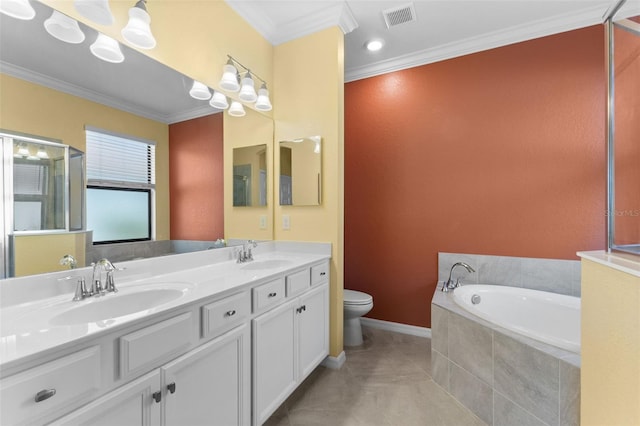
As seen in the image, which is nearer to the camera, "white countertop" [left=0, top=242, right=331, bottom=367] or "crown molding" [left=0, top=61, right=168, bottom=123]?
"white countertop" [left=0, top=242, right=331, bottom=367]

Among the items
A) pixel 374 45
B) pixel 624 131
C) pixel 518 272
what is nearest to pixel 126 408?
pixel 624 131

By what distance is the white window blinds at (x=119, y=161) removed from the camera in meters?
1.27

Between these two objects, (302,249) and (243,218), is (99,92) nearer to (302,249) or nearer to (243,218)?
(243,218)

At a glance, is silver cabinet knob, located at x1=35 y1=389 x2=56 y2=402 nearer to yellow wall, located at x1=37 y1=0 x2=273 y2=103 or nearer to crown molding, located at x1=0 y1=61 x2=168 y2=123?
crown molding, located at x1=0 y1=61 x2=168 y2=123

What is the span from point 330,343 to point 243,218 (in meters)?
1.20

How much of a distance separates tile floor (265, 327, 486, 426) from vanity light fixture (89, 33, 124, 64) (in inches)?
81.4

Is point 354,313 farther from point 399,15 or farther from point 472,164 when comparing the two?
point 399,15

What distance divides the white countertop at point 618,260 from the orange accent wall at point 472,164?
1.37m

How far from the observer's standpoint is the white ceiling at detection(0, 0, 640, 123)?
3.58ft

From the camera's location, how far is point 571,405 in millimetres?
1231

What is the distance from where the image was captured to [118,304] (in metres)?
1.10

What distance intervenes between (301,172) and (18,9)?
161 centimetres

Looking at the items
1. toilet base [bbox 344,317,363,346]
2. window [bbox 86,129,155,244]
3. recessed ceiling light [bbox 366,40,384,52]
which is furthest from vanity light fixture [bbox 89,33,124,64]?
toilet base [bbox 344,317,363,346]

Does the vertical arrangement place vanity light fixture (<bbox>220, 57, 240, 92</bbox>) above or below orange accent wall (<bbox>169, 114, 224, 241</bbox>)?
above
